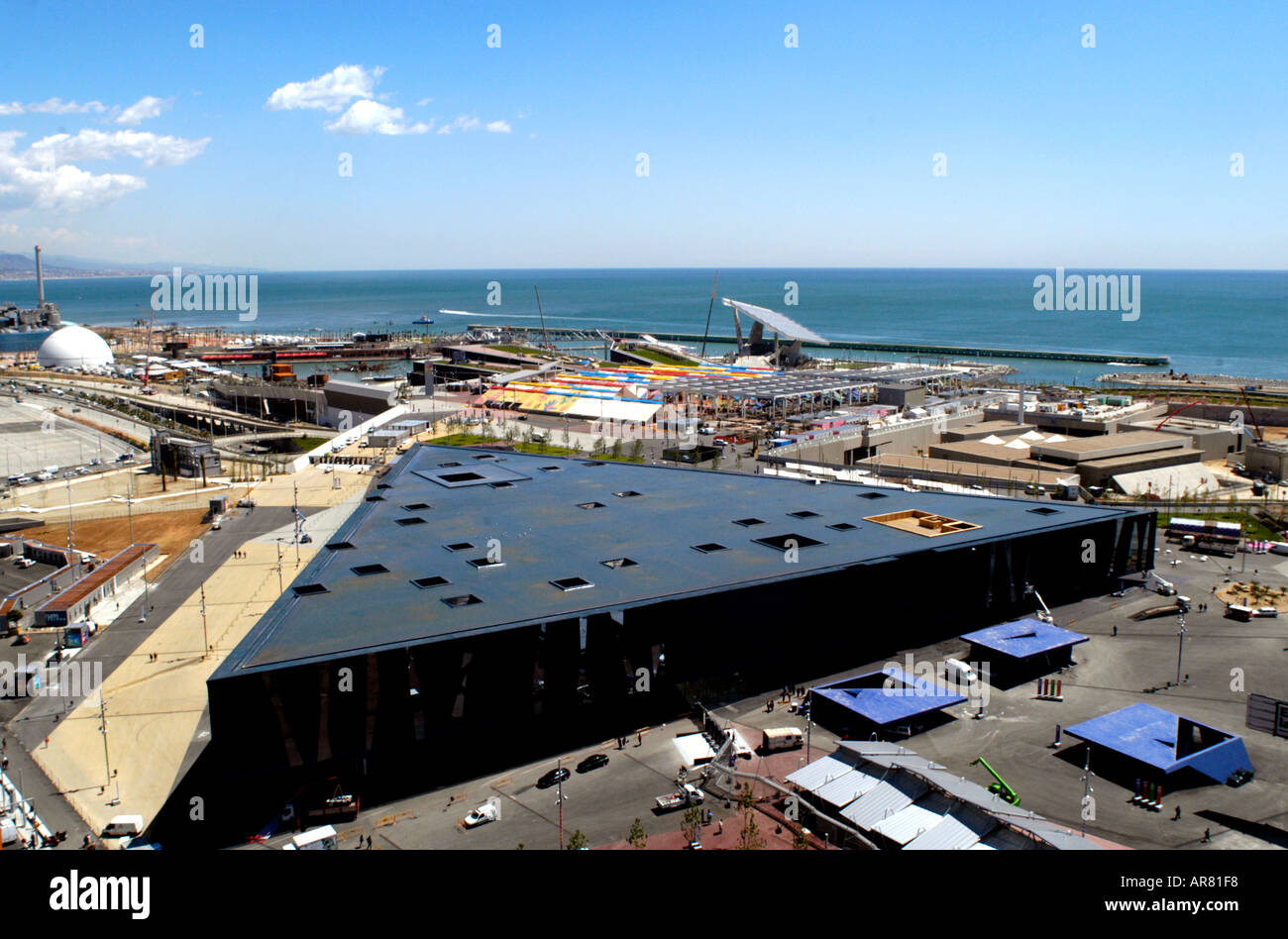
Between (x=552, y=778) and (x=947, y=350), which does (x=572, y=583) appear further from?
(x=947, y=350)

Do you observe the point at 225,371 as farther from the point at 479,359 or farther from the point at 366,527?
the point at 366,527

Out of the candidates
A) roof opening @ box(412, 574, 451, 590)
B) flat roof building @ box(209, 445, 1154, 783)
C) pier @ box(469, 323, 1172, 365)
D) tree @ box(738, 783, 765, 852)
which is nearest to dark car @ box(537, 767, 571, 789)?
flat roof building @ box(209, 445, 1154, 783)

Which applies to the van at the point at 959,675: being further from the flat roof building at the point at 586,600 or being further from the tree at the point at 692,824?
the tree at the point at 692,824

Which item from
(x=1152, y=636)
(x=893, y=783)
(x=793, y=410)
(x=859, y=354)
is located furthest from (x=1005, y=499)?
(x=859, y=354)

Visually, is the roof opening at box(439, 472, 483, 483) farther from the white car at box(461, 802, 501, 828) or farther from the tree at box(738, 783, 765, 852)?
the tree at box(738, 783, 765, 852)

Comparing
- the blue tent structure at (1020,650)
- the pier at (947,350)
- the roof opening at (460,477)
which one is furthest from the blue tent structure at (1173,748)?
the pier at (947,350)

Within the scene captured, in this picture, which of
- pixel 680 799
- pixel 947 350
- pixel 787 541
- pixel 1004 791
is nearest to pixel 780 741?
pixel 680 799
